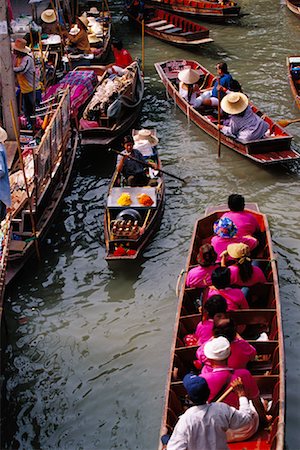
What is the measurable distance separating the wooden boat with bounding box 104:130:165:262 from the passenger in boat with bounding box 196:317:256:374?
3.37 meters

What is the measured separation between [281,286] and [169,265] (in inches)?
70.3

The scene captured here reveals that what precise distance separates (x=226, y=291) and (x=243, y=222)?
72.3 inches

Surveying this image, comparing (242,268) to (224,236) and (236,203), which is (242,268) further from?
(236,203)

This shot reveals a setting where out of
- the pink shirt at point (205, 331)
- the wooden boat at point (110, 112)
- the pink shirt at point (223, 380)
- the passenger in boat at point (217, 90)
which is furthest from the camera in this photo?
the passenger in boat at point (217, 90)

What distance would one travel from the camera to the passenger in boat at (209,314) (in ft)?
23.0

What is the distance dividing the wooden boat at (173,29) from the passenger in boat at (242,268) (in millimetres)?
12624

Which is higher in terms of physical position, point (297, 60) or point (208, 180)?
point (297, 60)

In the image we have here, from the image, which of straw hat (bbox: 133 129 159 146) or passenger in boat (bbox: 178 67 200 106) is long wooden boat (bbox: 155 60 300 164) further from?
straw hat (bbox: 133 129 159 146)

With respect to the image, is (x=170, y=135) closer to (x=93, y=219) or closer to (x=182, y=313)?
(x=93, y=219)

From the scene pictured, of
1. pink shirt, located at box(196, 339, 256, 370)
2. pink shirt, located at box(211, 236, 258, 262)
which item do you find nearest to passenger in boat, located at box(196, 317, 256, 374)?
pink shirt, located at box(196, 339, 256, 370)

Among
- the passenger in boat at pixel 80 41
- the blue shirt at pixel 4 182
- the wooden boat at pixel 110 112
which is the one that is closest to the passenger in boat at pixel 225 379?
the blue shirt at pixel 4 182

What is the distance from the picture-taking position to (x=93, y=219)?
11.9 m

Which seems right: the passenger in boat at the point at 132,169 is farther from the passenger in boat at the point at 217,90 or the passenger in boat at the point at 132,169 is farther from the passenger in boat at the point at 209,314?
the passenger in boat at the point at 209,314

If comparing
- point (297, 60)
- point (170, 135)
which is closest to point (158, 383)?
point (170, 135)
